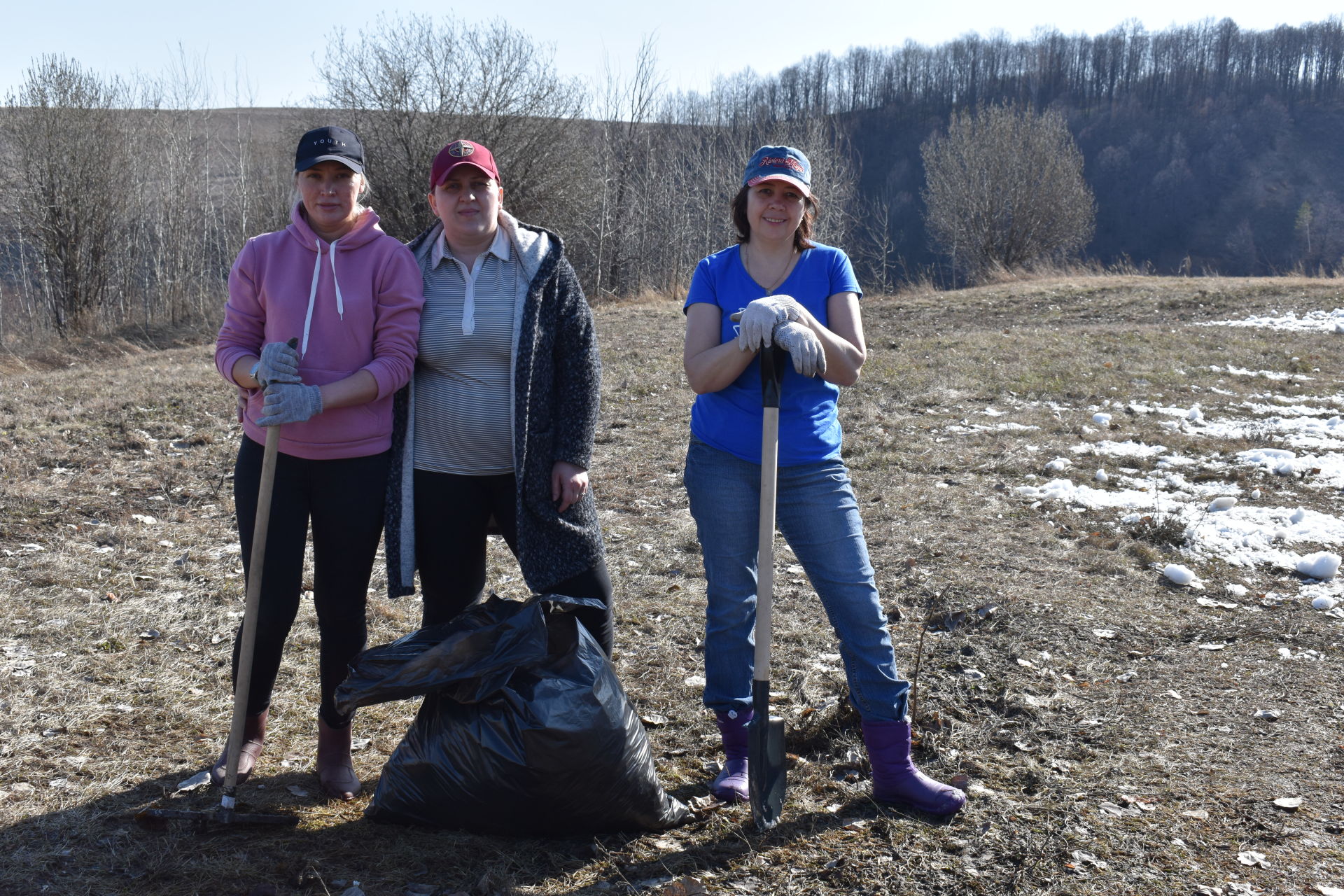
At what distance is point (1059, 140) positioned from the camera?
2864cm

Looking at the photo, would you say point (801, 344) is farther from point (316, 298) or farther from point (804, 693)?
point (804, 693)

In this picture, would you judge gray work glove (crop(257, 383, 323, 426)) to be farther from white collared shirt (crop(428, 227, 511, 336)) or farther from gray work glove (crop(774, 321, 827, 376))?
gray work glove (crop(774, 321, 827, 376))

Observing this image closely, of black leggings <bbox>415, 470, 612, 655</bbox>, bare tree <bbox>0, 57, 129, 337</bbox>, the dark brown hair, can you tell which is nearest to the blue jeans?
black leggings <bbox>415, 470, 612, 655</bbox>

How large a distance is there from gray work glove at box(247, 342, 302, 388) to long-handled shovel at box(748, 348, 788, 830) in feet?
3.83

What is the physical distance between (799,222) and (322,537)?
152cm

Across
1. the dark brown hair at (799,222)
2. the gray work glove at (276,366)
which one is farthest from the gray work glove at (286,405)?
the dark brown hair at (799,222)

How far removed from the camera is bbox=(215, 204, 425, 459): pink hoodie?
7.93 feet

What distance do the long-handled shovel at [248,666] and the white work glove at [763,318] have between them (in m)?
1.15

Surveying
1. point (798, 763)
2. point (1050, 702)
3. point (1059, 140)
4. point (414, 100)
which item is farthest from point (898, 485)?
point (1059, 140)

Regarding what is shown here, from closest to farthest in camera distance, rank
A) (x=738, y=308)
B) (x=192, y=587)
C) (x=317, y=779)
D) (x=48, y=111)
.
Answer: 1. (x=738, y=308)
2. (x=317, y=779)
3. (x=192, y=587)
4. (x=48, y=111)

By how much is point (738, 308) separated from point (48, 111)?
18942 millimetres

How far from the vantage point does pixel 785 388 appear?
8.04 feet

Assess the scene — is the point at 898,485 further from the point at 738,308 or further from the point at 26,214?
the point at 26,214

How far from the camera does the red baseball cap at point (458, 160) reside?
236cm
